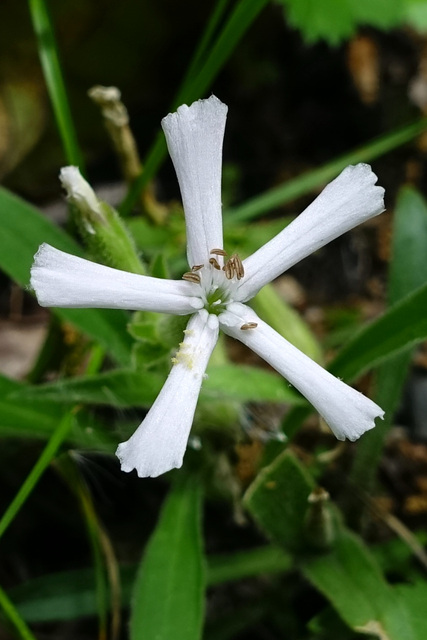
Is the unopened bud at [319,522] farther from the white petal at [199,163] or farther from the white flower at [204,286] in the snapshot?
the white petal at [199,163]

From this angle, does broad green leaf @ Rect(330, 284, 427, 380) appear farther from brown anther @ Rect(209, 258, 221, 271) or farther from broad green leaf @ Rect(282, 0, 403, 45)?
broad green leaf @ Rect(282, 0, 403, 45)

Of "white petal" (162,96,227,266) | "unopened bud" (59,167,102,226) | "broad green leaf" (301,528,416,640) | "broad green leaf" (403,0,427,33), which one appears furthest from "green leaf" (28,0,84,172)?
"broad green leaf" (403,0,427,33)

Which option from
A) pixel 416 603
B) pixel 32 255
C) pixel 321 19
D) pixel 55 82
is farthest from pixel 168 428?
pixel 321 19

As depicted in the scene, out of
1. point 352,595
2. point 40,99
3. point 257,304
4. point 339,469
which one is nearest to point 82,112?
point 40,99

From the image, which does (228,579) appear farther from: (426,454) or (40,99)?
(40,99)

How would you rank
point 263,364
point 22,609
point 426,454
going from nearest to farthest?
point 22,609, point 426,454, point 263,364

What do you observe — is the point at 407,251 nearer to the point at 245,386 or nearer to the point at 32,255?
the point at 245,386

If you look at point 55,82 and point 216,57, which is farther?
point 55,82
